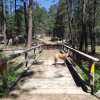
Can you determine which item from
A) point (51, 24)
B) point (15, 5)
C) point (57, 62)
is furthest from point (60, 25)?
point (57, 62)

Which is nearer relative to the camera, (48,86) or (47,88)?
(47,88)

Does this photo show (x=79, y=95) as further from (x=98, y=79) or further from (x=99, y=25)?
(x=99, y=25)

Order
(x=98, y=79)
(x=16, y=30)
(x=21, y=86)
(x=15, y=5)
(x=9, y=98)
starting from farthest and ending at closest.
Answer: (x=16, y=30) < (x=15, y=5) < (x=98, y=79) < (x=21, y=86) < (x=9, y=98)

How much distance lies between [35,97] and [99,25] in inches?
2152

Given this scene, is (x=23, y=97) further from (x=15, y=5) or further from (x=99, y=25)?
(x=99, y=25)

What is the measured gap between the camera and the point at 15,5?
172 feet

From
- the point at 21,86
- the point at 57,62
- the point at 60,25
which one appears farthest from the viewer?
the point at 60,25

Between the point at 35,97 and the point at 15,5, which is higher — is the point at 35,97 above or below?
below

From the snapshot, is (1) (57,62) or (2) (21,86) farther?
(1) (57,62)

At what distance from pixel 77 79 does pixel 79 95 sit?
9.13 ft

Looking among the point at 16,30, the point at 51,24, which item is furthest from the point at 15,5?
the point at 51,24

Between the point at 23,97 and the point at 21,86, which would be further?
the point at 21,86

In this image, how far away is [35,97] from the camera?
24.0ft

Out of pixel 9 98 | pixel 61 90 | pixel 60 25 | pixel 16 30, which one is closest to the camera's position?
pixel 9 98
